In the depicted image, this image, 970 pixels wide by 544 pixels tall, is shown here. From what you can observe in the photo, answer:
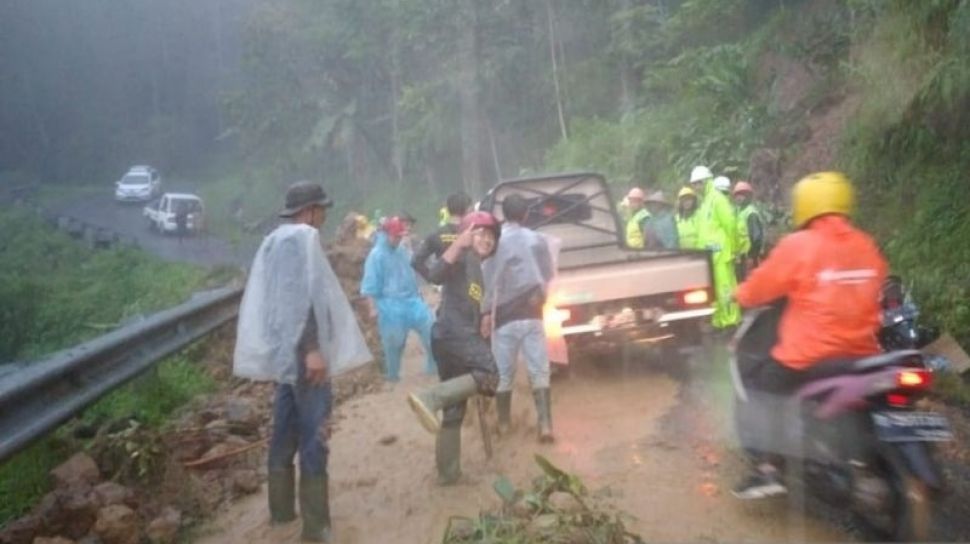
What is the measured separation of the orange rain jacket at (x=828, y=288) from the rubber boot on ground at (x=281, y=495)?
2623 millimetres

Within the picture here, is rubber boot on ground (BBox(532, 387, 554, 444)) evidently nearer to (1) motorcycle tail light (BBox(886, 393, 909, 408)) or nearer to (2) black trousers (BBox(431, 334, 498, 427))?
(2) black trousers (BBox(431, 334, 498, 427))

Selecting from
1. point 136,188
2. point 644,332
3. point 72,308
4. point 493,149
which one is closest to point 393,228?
point 644,332

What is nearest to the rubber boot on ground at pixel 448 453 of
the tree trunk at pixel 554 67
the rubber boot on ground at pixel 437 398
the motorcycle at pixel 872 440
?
the rubber boot on ground at pixel 437 398

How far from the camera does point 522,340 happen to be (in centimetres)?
669

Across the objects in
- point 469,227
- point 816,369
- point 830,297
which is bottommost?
point 816,369

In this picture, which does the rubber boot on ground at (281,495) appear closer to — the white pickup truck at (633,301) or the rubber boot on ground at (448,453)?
the rubber boot on ground at (448,453)

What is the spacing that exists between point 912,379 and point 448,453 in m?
2.84

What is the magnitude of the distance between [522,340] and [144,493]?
2553 mm

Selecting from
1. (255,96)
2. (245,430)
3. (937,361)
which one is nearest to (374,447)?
(245,430)

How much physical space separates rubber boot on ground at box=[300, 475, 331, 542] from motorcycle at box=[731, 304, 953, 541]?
2264 mm

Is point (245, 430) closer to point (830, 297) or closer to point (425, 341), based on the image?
point (425, 341)

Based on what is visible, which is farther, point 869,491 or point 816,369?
point 816,369

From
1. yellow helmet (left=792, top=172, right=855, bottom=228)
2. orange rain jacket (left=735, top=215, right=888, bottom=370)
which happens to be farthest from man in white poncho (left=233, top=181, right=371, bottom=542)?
yellow helmet (left=792, top=172, right=855, bottom=228)

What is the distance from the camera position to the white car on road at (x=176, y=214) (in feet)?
120
